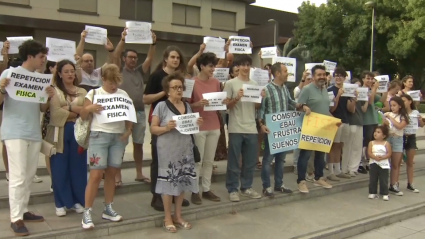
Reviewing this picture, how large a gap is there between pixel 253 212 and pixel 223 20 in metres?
24.8

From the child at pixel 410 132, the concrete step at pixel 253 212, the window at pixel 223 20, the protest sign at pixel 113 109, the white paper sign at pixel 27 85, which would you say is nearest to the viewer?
the white paper sign at pixel 27 85

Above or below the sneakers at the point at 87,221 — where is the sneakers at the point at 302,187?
below

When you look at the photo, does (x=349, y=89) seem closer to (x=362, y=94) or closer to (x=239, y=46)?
(x=362, y=94)

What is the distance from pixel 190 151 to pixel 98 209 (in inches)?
57.8

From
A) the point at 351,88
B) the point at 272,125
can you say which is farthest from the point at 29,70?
the point at 351,88

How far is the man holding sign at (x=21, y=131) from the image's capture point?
4070 millimetres

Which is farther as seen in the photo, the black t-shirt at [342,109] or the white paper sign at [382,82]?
the white paper sign at [382,82]

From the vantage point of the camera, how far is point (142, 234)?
15.1ft

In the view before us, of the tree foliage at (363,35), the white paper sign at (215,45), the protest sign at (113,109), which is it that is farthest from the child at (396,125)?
the tree foliage at (363,35)

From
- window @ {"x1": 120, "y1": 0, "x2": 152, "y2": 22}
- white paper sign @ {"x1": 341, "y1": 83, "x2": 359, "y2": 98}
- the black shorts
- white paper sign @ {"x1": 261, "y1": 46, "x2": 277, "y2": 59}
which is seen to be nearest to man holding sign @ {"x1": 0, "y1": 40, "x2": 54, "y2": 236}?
white paper sign @ {"x1": 261, "y1": 46, "x2": 277, "y2": 59}

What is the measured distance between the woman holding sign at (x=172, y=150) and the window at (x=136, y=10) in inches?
828

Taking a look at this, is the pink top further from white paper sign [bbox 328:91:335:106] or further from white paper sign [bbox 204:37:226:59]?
white paper sign [bbox 328:91:335:106]

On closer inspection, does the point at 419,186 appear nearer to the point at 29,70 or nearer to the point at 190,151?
the point at 190,151

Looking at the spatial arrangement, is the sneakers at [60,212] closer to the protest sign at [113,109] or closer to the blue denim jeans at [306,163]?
the protest sign at [113,109]
